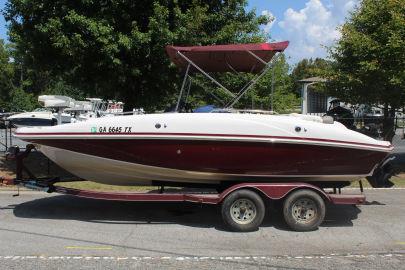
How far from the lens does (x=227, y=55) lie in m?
8.95

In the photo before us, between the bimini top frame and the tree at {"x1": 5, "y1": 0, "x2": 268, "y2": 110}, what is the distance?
282cm

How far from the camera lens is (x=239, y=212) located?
7.84m

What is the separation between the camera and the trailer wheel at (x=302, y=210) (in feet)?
25.7

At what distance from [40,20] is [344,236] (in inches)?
353

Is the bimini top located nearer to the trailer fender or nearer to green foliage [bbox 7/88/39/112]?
the trailer fender

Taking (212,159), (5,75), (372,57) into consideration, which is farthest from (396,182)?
(5,75)

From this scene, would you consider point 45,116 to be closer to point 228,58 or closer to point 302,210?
point 228,58

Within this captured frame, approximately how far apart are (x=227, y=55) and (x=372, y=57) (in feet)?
18.8

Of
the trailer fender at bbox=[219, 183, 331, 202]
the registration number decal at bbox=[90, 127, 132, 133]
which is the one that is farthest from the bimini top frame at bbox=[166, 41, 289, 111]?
the trailer fender at bbox=[219, 183, 331, 202]

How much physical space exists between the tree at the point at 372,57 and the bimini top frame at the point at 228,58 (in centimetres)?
446

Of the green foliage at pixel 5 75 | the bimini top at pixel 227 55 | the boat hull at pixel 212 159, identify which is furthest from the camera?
the green foliage at pixel 5 75

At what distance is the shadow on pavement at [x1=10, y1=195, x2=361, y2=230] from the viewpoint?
844 cm

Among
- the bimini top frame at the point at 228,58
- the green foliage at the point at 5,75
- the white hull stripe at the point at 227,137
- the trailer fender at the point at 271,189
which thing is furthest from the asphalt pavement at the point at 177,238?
the green foliage at the point at 5,75

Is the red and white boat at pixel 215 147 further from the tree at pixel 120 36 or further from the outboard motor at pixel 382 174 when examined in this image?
the tree at pixel 120 36
